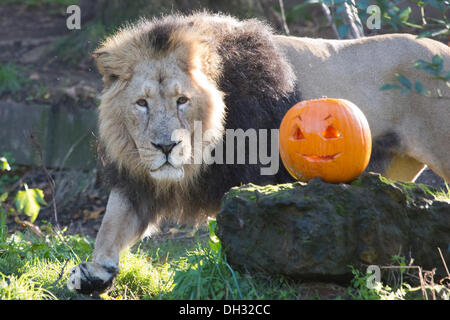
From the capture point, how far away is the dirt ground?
764 cm

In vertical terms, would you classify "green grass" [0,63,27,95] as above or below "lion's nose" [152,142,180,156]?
below

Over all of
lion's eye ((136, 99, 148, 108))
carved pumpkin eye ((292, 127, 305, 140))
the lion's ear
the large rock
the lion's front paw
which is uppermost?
the lion's ear

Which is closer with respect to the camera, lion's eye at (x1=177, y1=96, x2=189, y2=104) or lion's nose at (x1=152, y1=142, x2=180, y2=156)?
lion's nose at (x1=152, y1=142, x2=180, y2=156)

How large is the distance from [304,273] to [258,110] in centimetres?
141

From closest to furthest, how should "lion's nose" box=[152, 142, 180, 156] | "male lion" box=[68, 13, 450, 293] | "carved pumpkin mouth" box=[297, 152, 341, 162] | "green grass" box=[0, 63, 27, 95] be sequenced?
"carved pumpkin mouth" box=[297, 152, 341, 162]
"lion's nose" box=[152, 142, 180, 156]
"male lion" box=[68, 13, 450, 293]
"green grass" box=[0, 63, 27, 95]

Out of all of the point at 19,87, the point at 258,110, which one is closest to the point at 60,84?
the point at 19,87

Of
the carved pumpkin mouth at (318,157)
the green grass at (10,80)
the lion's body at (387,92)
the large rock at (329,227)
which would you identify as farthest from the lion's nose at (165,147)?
the green grass at (10,80)

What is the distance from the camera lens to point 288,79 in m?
4.64

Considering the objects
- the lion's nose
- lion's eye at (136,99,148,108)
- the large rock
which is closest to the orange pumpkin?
the large rock

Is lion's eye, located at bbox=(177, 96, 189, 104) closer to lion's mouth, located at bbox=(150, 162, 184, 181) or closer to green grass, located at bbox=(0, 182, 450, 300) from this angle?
lion's mouth, located at bbox=(150, 162, 184, 181)

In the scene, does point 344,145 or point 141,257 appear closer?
point 344,145

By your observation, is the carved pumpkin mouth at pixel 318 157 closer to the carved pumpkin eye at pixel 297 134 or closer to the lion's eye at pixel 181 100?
the carved pumpkin eye at pixel 297 134
